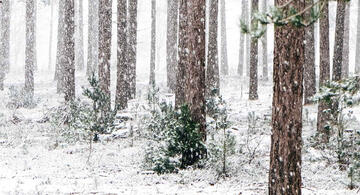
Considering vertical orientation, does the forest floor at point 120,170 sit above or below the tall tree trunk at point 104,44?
below

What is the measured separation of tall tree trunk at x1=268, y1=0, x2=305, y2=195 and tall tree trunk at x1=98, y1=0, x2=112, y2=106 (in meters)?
9.75

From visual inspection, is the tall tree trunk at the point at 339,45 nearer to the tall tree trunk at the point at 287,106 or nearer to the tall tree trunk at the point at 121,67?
the tall tree trunk at the point at 287,106

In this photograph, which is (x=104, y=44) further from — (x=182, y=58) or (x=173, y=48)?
(x=173, y=48)

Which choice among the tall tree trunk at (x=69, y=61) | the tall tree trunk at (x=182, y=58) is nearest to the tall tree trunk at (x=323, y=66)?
the tall tree trunk at (x=182, y=58)

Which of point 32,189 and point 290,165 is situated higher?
point 290,165

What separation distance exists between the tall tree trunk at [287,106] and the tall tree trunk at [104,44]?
9.75 metres

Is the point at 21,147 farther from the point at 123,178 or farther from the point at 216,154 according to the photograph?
the point at 216,154

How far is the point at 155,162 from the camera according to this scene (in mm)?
9867

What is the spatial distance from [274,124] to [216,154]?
9.63 feet

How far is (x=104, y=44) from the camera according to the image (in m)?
15.8

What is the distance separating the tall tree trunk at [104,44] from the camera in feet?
51.9

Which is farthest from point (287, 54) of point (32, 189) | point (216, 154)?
point (32, 189)

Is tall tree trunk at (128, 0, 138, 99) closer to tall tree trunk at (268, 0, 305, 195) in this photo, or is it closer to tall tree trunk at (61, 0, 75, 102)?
tall tree trunk at (61, 0, 75, 102)

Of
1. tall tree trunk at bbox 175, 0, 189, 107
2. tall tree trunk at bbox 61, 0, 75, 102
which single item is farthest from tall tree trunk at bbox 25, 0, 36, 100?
tall tree trunk at bbox 175, 0, 189, 107
